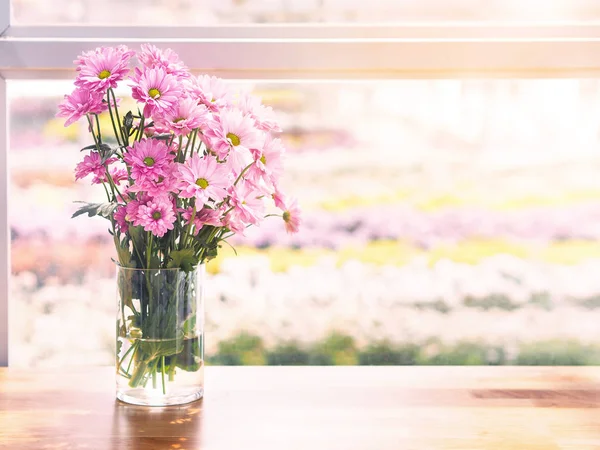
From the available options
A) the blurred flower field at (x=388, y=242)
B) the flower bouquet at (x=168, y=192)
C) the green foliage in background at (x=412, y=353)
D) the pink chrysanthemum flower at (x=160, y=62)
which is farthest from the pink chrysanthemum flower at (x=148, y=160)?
the green foliage in background at (x=412, y=353)

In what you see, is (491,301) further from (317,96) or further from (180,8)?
(180,8)

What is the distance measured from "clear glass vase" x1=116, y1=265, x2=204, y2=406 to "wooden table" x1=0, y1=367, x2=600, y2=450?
0.11 ft

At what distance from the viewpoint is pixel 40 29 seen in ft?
4.19

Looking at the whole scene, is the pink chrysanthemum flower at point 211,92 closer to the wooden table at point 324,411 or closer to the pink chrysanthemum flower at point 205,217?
the pink chrysanthemum flower at point 205,217

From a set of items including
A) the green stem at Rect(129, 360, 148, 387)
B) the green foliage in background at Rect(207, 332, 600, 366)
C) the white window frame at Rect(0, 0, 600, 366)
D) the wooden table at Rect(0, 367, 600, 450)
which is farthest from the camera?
the green foliage in background at Rect(207, 332, 600, 366)

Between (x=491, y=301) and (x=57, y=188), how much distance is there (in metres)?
0.90

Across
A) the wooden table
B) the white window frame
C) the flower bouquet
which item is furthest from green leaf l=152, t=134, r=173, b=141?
the wooden table

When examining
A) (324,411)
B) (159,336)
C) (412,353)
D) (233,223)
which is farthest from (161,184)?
(412,353)

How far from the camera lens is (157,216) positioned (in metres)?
0.90

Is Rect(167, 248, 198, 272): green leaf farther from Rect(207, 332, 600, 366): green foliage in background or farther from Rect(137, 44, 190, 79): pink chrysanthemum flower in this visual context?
Rect(207, 332, 600, 366): green foliage in background

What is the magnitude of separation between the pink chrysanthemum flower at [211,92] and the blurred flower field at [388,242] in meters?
0.33

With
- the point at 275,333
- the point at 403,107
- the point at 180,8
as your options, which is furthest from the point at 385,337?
the point at 180,8

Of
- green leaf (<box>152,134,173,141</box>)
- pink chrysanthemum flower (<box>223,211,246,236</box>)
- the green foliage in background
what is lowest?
the green foliage in background

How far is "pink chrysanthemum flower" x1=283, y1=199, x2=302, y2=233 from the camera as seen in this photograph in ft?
3.33
